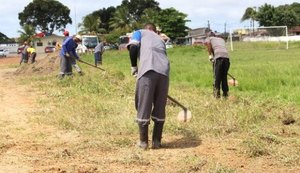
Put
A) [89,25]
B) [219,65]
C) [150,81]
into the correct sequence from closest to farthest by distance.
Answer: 1. [150,81]
2. [219,65]
3. [89,25]

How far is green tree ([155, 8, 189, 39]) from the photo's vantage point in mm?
73938

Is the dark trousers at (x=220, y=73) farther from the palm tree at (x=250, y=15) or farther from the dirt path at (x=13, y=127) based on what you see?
the palm tree at (x=250, y=15)

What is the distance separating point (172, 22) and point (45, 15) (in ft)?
112

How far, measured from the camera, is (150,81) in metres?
6.67

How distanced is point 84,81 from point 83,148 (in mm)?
8485

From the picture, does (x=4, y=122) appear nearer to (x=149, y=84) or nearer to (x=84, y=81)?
(x=149, y=84)

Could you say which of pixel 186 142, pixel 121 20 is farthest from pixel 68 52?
pixel 121 20

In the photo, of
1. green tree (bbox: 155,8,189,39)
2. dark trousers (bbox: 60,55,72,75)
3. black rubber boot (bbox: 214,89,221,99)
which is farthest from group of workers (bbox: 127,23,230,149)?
green tree (bbox: 155,8,189,39)

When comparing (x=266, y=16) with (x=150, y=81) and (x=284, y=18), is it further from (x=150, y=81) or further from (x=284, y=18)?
(x=150, y=81)

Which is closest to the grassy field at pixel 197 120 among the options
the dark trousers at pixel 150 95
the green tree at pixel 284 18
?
the dark trousers at pixel 150 95

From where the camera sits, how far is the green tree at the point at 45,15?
98.2 meters

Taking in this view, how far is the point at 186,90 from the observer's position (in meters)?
13.3

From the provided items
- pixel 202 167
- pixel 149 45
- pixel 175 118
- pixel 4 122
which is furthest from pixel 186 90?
pixel 202 167

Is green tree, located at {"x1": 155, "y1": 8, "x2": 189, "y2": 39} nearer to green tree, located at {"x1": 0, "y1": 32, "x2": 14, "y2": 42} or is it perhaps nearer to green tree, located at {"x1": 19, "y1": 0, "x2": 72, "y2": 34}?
green tree, located at {"x1": 19, "y1": 0, "x2": 72, "y2": 34}
